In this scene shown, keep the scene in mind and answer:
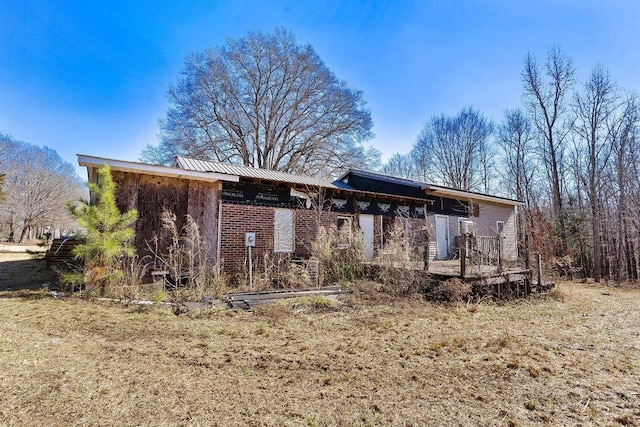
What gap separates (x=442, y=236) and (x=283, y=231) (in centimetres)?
875

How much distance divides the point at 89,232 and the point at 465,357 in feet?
24.7

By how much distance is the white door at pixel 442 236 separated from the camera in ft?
51.3

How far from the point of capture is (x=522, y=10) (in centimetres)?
860

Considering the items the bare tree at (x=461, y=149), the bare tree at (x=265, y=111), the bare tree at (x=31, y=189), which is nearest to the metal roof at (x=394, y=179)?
the bare tree at (x=265, y=111)

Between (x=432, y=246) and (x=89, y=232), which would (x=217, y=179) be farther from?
(x=432, y=246)

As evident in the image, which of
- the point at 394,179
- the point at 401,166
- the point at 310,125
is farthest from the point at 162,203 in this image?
the point at 401,166

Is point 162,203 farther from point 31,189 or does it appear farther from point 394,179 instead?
point 31,189

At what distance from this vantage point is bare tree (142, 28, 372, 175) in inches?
945

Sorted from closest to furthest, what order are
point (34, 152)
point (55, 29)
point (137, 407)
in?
point (137, 407), point (55, 29), point (34, 152)

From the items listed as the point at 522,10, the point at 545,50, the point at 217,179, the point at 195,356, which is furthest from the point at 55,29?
the point at 545,50

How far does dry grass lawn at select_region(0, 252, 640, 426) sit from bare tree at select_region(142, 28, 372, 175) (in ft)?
64.0

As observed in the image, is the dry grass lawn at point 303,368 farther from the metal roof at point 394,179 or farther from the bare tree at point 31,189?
the bare tree at point 31,189

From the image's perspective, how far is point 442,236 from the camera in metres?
15.9

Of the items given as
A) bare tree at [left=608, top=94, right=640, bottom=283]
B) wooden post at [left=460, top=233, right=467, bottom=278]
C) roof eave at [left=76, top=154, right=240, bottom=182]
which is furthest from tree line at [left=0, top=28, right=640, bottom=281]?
roof eave at [left=76, top=154, right=240, bottom=182]
